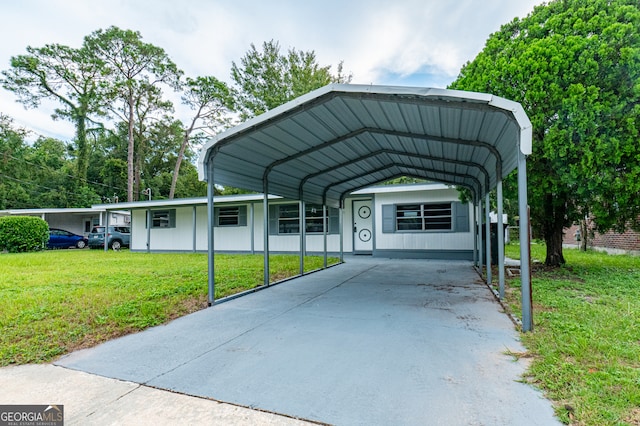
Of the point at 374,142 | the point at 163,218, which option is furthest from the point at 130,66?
the point at 374,142

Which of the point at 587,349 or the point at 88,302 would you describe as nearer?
the point at 587,349

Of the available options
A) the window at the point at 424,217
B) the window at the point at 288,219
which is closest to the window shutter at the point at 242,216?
the window at the point at 288,219

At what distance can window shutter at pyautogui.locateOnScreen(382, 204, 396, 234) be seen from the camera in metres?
11.3

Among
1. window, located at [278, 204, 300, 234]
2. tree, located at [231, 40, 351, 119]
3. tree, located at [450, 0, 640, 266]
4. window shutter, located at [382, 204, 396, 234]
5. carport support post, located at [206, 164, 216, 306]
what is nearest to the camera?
carport support post, located at [206, 164, 216, 306]

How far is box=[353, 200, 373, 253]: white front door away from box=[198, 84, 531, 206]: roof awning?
4396mm

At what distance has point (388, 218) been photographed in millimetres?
11398

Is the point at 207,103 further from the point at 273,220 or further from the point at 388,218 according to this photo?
the point at 388,218

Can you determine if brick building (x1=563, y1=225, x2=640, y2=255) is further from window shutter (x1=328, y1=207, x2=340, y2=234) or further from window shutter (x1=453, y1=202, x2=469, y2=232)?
window shutter (x1=328, y1=207, x2=340, y2=234)

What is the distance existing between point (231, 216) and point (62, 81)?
19.4 metres

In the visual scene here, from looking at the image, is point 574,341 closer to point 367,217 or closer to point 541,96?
point 541,96

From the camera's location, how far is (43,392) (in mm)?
2318

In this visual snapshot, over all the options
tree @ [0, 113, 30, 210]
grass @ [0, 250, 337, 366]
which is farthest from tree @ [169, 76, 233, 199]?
grass @ [0, 250, 337, 366]

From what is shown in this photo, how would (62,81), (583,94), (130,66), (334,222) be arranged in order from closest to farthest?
(583,94) < (334,222) < (62,81) < (130,66)

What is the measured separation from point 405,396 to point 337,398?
446 mm
